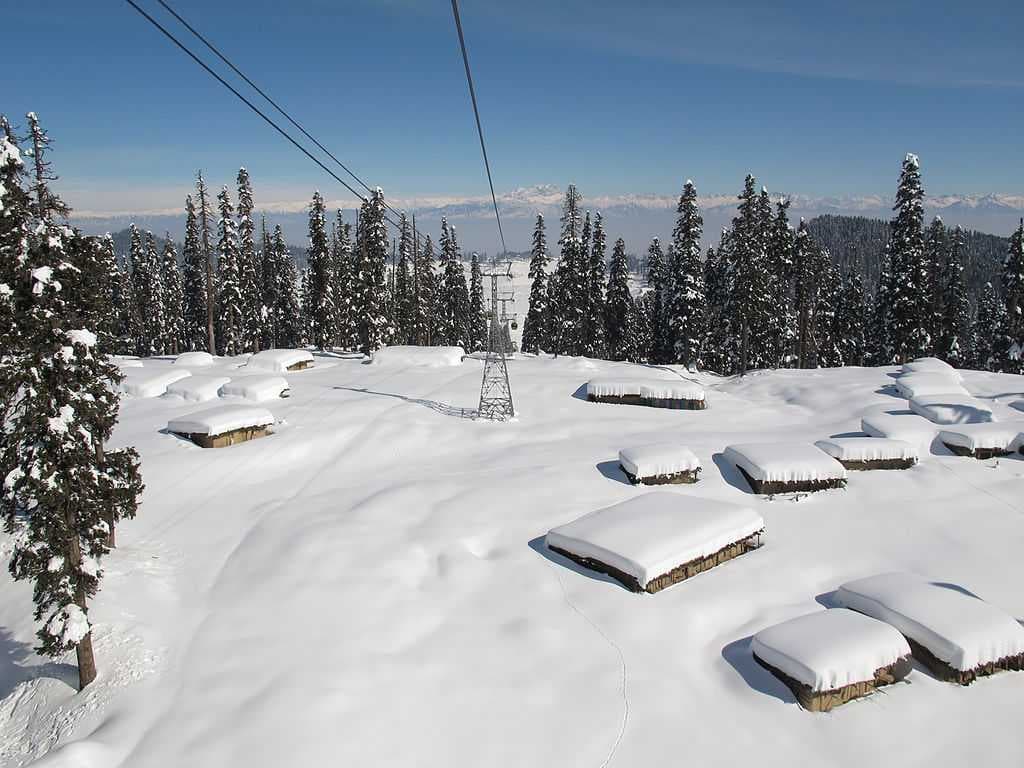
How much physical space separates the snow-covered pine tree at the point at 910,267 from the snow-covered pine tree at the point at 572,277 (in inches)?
1002

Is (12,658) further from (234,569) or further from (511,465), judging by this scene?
(511,465)

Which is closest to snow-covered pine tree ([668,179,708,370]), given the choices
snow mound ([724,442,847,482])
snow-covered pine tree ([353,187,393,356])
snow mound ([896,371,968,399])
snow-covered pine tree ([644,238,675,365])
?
snow-covered pine tree ([644,238,675,365])

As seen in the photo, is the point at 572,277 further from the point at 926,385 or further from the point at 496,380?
the point at 926,385

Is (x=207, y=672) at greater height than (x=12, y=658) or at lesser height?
greater

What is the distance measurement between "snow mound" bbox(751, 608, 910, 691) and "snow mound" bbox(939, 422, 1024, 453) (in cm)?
1594

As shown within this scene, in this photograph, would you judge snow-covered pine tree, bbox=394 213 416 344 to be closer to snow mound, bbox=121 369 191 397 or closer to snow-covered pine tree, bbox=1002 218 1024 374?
snow mound, bbox=121 369 191 397

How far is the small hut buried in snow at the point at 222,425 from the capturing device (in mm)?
27312

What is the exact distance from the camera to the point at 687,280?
50531mm

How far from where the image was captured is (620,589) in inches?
649

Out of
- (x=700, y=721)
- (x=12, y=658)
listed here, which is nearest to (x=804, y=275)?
(x=700, y=721)

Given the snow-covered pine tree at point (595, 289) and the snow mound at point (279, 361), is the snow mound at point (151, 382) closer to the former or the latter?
the snow mound at point (279, 361)

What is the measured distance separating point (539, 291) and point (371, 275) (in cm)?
1943

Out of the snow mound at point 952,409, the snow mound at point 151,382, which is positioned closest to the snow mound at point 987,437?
the snow mound at point 952,409

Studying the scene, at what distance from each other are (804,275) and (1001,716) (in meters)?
45.0
